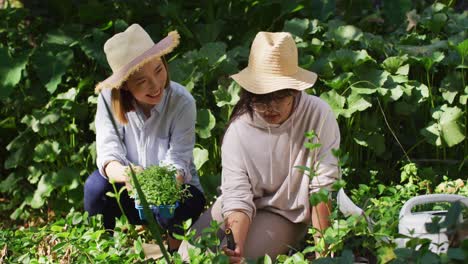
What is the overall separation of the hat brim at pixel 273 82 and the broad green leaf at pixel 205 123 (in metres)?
0.96

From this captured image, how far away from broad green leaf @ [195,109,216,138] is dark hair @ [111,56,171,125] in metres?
0.65

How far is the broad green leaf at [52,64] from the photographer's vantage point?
416 cm

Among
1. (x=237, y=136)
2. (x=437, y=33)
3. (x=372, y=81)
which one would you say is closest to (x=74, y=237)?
(x=237, y=136)

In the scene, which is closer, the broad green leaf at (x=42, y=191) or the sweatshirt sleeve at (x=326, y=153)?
the sweatshirt sleeve at (x=326, y=153)

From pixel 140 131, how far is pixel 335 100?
0.95m

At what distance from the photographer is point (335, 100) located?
12.5 feet

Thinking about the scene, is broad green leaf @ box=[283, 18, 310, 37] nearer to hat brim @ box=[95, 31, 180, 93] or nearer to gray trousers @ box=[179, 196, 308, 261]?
hat brim @ box=[95, 31, 180, 93]

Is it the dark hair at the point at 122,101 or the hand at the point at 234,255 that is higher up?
the dark hair at the point at 122,101

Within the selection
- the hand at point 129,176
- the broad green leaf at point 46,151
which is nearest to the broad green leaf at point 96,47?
the broad green leaf at point 46,151

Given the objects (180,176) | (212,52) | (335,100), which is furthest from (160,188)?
(212,52)

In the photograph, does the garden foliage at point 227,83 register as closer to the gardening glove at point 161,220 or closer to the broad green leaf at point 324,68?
the broad green leaf at point 324,68

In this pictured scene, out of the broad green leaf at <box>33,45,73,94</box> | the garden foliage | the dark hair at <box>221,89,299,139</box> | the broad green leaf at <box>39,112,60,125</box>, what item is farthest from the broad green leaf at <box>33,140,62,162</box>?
the dark hair at <box>221,89,299,139</box>

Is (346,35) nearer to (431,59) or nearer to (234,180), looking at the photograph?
(431,59)

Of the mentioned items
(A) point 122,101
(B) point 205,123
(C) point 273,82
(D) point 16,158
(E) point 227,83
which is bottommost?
(D) point 16,158
